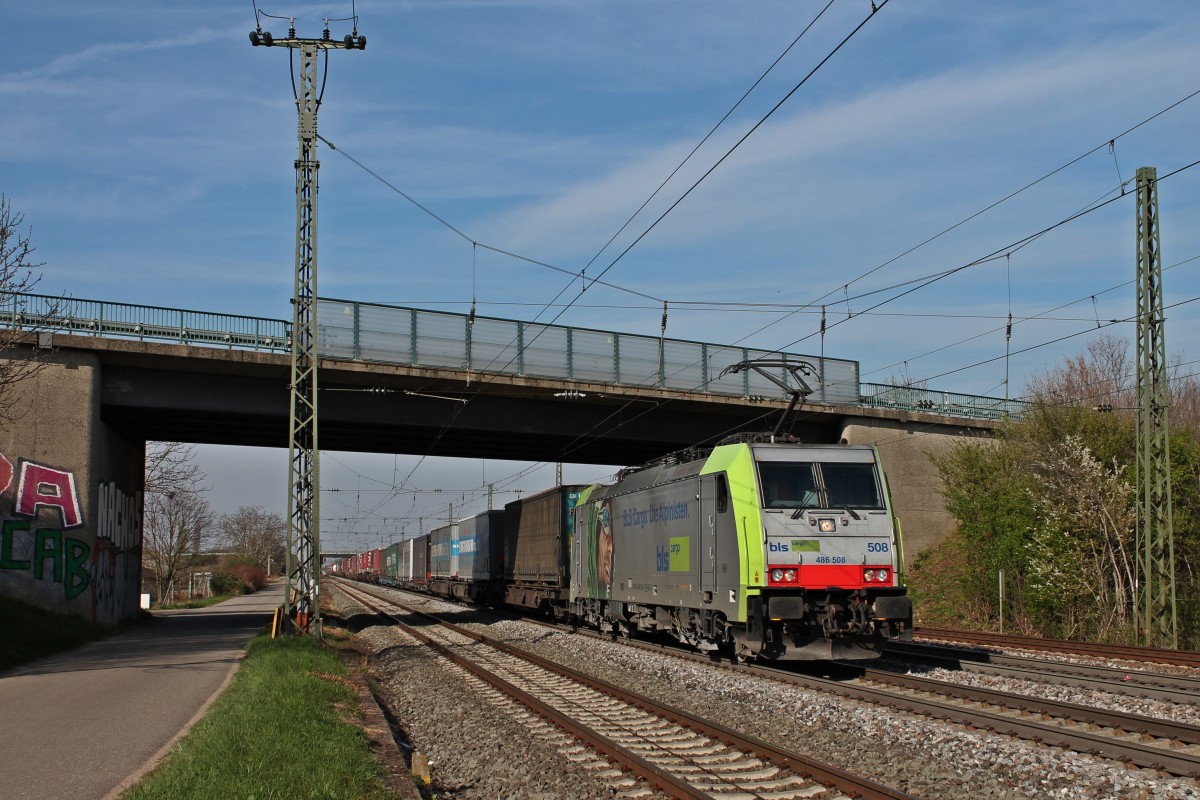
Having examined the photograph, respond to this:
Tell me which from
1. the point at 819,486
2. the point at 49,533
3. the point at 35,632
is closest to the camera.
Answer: the point at 819,486

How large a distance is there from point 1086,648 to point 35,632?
19488 millimetres

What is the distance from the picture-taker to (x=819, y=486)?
50.6 ft

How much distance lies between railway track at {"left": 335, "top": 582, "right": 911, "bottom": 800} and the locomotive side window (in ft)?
14.9

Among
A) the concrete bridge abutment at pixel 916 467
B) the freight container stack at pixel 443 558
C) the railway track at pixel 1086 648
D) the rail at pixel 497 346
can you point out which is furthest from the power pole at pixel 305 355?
the freight container stack at pixel 443 558

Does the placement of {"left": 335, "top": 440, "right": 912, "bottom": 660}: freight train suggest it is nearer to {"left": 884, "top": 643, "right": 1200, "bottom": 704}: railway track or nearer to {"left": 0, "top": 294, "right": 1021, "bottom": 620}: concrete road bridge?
{"left": 884, "top": 643, "right": 1200, "bottom": 704}: railway track

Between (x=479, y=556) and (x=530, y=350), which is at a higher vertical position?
(x=530, y=350)

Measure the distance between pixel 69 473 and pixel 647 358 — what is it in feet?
49.1

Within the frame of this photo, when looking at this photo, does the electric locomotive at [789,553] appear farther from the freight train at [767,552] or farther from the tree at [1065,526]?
the tree at [1065,526]

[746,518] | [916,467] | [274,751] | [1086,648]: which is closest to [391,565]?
[916,467]

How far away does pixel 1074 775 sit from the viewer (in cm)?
844

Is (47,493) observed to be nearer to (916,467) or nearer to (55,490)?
(55,490)

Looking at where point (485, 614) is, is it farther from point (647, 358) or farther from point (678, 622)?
point (678, 622)

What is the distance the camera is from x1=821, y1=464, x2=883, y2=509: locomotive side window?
15.4 metres

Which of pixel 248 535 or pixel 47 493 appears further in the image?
pixel 248 535
